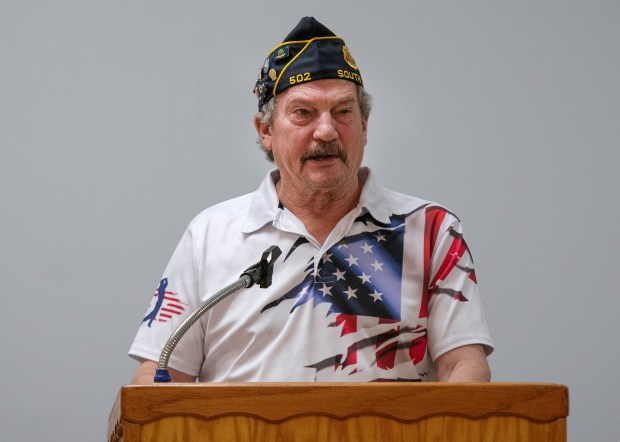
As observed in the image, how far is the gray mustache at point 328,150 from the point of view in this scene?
220cm

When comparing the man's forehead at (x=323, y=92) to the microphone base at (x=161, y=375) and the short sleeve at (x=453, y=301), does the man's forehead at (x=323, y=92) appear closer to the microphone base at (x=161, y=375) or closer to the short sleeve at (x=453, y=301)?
the short sleeve at (x=453, y=301)

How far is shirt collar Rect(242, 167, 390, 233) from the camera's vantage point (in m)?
2.28

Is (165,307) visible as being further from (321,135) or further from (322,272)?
(321,135)

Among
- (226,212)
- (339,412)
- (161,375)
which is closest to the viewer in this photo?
(339,412)

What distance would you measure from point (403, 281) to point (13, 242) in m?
1.34

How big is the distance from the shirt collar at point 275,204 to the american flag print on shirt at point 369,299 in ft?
0.15

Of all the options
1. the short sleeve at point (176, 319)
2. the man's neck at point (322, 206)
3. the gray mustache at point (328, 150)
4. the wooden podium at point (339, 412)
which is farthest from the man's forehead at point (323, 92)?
the wooden podium at point (339, 412)

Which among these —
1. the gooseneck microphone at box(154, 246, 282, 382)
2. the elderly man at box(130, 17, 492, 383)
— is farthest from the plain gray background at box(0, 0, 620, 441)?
the gooseneck microphone at box(154, 246, 282, 382)

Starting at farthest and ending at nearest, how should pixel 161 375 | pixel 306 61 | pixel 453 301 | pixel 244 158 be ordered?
pixel 244 158 < pixel 306 61 < pixel 453 301 < pixel 161 375

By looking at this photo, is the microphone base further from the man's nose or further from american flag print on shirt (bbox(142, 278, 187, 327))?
the man's nose

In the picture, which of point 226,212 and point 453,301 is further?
point 226,212

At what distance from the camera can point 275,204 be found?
7.62ft

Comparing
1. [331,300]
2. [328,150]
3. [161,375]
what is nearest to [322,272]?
[331,300]

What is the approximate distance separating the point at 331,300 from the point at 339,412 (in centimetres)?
77
